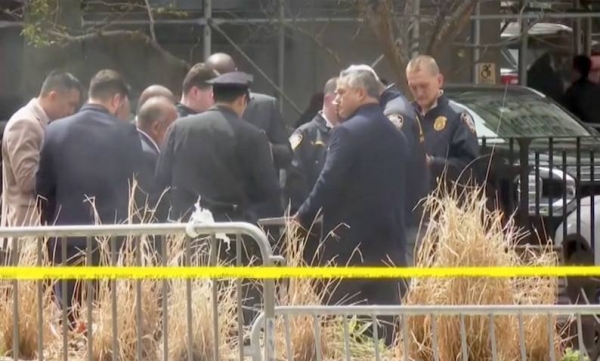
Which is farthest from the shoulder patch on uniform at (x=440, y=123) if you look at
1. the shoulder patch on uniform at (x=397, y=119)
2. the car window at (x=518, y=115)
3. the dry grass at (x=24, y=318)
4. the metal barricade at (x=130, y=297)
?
the car window at (x=518, y=115)

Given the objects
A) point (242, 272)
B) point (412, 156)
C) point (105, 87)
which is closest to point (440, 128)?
point (412, 156)

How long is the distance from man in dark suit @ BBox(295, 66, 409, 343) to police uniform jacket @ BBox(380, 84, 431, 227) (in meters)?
0.34

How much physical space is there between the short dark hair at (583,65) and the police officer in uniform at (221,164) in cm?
786

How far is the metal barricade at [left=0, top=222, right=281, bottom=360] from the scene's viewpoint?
5.52m

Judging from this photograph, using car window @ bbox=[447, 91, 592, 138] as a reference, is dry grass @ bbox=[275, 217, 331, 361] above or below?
below

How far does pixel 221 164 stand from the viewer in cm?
716

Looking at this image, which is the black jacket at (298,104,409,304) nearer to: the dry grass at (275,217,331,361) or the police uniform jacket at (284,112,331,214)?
the dry grass at (275,217,331,361)

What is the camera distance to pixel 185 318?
5828 mm

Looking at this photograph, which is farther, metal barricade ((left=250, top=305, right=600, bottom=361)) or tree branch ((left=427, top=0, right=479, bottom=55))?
tree branch ((left=427, top=0, right=479, bottom=55))

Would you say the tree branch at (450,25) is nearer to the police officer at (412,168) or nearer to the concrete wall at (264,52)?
the concrete wall at (264,52)

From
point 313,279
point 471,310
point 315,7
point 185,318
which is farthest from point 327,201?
point 315,7

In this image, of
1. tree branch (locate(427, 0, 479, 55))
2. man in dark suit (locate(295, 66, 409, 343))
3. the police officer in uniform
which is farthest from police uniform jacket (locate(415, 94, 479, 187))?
tree branch (locate(427, 0, 479, 55))

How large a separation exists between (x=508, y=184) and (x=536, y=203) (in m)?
0.37

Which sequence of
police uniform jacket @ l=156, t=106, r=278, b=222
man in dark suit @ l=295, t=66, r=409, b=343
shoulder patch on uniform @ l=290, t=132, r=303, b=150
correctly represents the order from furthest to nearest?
1. shoulder patch on uniform @ l=290, t=132, r=303, b=150
2. police uniform jacket @ l=156, t=106, r=278, b=222
3. man in dark suit @ l=295, t=66, r=409, b=343
